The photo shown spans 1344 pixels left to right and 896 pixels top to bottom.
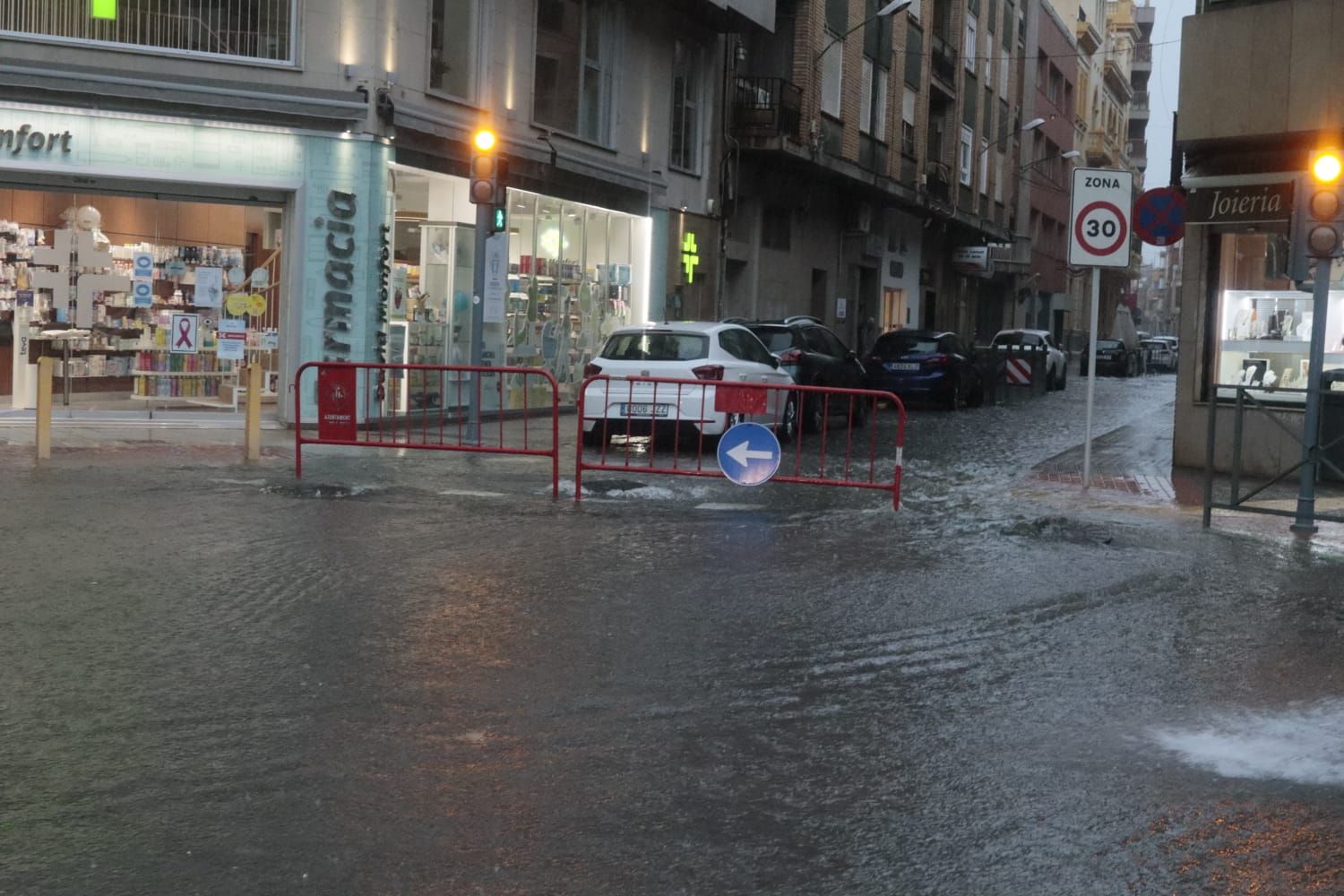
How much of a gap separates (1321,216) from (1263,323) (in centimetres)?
506

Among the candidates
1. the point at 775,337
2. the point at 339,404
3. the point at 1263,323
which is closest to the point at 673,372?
the point at 339,404

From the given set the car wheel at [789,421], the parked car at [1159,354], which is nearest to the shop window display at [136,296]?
the car wheel at [789,421]

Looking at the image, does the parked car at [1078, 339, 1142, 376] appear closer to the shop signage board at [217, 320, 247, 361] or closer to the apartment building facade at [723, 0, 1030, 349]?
the apartment building facade at [723, 0, 1030, 349]

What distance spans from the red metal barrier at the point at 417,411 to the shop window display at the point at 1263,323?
7.19 metres

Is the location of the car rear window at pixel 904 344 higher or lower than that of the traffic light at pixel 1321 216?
lower

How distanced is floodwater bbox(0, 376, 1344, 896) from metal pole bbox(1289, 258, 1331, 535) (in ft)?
1.15

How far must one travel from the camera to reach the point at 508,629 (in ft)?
25.2

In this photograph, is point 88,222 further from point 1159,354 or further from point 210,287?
point 1159,354

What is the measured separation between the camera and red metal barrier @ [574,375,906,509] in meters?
13.4

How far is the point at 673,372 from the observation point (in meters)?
17.0

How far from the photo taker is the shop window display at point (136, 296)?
1817 centimetres

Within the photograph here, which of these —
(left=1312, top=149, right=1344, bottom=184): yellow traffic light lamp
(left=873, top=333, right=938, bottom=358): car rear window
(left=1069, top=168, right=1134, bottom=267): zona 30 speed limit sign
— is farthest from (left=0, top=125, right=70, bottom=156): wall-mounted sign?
(left=873, top=333, right=938, bottom=358): car rear window

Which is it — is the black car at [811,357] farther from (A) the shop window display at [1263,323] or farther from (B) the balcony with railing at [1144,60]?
(B) the balcony with railing at [1144,60]

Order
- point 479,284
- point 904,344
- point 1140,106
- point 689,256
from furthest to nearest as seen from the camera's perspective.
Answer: point 1140,106 → point 904,344 → point 689,256 → point 479,284
